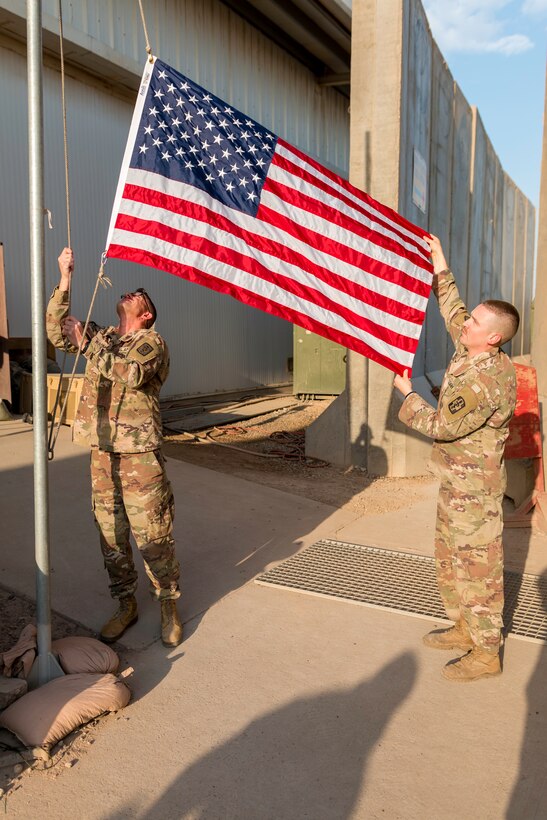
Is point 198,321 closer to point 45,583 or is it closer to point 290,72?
point 290,72

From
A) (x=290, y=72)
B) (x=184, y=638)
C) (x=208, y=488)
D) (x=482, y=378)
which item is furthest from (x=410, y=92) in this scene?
(x=290, y=72)

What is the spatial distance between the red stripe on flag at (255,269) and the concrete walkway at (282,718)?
1732 mm

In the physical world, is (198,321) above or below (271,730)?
above

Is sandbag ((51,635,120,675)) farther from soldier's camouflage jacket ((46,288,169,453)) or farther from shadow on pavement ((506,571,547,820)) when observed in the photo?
shadow on pavement ((506,571,547,820))

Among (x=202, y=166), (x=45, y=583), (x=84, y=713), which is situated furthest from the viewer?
(x=202, y=166)

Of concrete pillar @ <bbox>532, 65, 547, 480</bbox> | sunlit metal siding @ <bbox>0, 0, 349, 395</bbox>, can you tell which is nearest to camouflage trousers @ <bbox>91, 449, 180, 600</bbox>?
concrete pillar @ <bbox>532, 65, 547, 480</bbox>

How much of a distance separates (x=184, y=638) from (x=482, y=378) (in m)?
2.10

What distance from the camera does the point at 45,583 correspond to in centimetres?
319

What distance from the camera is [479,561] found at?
11.4 ft

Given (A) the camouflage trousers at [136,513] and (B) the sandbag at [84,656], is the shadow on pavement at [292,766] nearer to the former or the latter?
(B) the sandbag at [84,656]

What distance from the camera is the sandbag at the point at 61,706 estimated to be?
9.24 feet

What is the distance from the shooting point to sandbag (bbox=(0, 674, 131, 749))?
2.82 metres

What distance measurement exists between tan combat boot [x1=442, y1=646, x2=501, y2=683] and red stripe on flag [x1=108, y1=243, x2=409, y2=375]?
1.79 meters

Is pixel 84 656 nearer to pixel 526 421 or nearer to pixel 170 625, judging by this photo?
pixel 170 625
